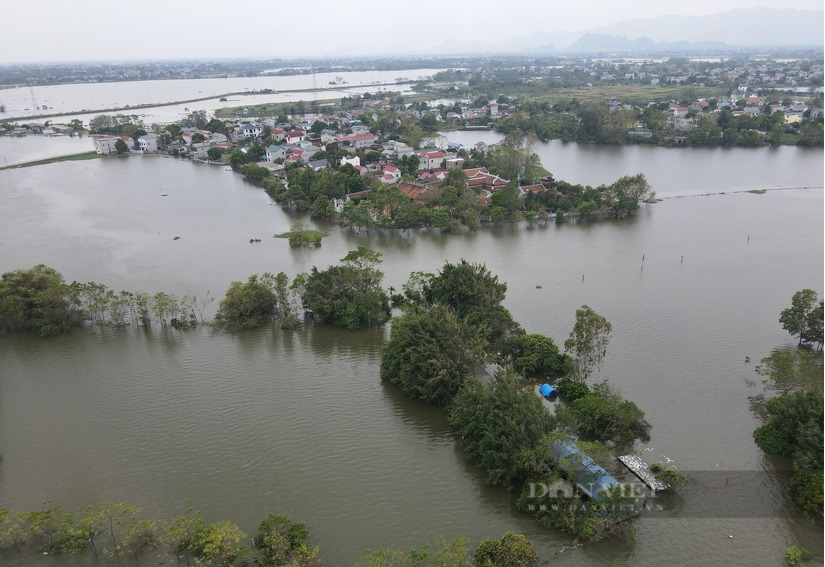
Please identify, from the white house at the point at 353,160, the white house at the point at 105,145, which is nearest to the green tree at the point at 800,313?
the white house at the point at 353,160

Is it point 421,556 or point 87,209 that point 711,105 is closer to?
point 87,209

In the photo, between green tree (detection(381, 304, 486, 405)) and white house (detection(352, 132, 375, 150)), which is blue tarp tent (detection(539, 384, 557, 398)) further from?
white house (detection(352, 132, 375, 150))

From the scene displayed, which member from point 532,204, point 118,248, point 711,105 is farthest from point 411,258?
point 711,105

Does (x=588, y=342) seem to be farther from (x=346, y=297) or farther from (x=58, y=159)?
(x=58, y=159)

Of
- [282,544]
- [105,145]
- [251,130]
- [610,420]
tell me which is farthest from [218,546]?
[251,130]

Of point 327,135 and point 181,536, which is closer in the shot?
point 181,536

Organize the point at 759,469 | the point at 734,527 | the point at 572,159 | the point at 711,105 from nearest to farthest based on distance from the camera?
the point at 734,527, the point at 759,469, the point at 572,159, the point at 711,105

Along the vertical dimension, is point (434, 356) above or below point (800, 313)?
above
